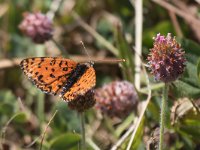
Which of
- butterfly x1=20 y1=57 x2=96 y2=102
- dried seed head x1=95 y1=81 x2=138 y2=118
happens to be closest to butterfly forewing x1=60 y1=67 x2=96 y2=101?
butterfly x1=20 y1=57 x2=96 y2=102

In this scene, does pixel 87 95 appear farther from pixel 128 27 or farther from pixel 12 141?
pixel 128 27

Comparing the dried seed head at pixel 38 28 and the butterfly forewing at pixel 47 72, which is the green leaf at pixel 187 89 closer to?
the butterfly forewing at pixel 47 72

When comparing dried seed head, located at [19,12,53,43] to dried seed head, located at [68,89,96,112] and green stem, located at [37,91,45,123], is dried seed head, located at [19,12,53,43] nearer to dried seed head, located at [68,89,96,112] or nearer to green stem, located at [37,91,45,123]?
green stem, located at [37,91,45,123]

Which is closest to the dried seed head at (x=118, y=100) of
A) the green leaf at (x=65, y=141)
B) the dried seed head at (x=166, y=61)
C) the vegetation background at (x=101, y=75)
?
the vegetation background at (x=101, y=75)

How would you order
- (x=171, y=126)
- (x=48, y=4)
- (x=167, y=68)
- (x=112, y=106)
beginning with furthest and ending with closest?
(x=48, y=4) < (x=112, y=106) < (x=171, y=126) < (x=167, y=68)

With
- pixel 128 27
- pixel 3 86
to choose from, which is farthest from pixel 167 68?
pixel 3 86

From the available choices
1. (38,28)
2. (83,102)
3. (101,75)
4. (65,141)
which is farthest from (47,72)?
(101,75)
